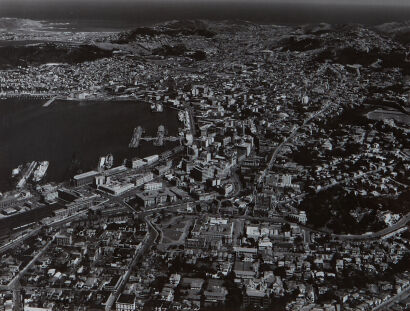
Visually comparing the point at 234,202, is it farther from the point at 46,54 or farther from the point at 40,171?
the point at 46,54

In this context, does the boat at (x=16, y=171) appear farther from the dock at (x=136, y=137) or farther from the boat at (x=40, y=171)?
the dock at (x=136, y=137)

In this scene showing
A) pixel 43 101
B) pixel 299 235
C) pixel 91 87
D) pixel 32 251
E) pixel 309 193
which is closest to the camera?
pixel 32 251

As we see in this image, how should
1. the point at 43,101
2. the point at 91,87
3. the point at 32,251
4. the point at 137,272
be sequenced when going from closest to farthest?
1. the point at 137,272
2. the point at 32,251
3. the point at 43,101
4. the point at 91,87

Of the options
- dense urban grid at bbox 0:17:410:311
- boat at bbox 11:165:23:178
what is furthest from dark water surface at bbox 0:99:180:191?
dense urban grid at bbox 0:17:410:311

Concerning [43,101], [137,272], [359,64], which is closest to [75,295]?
[137,272]

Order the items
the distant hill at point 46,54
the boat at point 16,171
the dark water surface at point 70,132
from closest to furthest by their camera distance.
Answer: the boat at point 16,171, the dark water surface at point 70,132, the distant hill at point 46,54

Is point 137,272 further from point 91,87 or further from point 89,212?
point 91,87

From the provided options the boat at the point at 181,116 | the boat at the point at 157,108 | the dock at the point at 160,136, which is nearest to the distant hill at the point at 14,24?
the boat at the point at 157,108

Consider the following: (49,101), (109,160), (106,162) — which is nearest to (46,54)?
(49,101)
